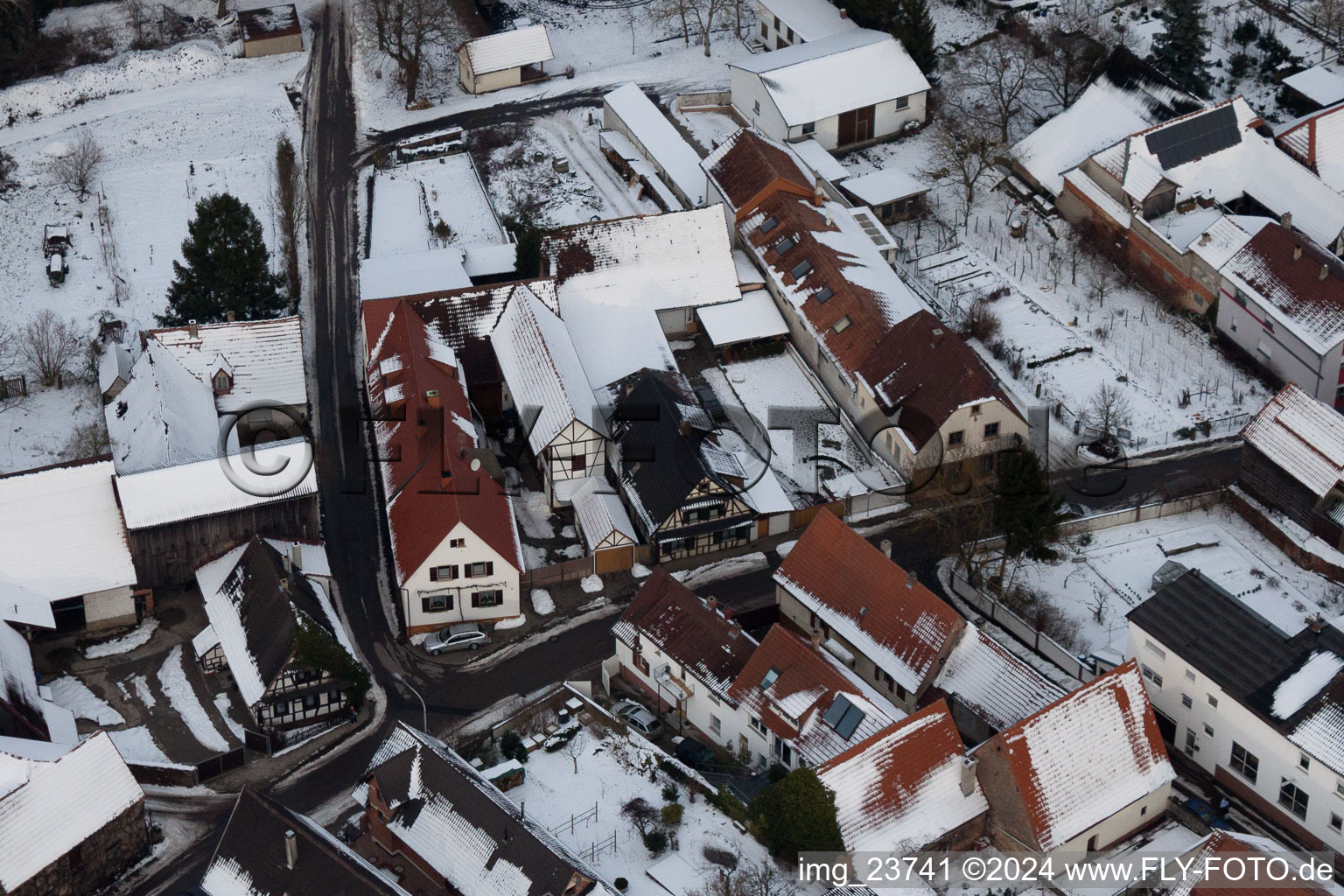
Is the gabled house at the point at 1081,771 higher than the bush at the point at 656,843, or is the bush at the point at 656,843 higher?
the gabled house at the point at 1081,771

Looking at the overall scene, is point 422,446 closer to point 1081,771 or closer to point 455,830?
point 455,830

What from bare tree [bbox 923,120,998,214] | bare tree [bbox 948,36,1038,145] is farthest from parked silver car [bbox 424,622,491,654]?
bare tree [bbox 948,36,1038,145]

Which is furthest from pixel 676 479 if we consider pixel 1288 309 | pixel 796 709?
pixel 1288 309

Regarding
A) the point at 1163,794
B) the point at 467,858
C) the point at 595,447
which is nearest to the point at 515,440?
the point at 595,447

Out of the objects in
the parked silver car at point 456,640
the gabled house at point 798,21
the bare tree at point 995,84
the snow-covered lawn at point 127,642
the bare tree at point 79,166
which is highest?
the gabled house at point 798,21

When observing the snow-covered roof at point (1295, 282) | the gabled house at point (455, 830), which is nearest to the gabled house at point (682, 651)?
the gabled house at point (455, 830)

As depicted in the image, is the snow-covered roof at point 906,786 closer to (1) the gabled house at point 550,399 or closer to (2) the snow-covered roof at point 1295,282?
(1) the gabled house at point 550,399
